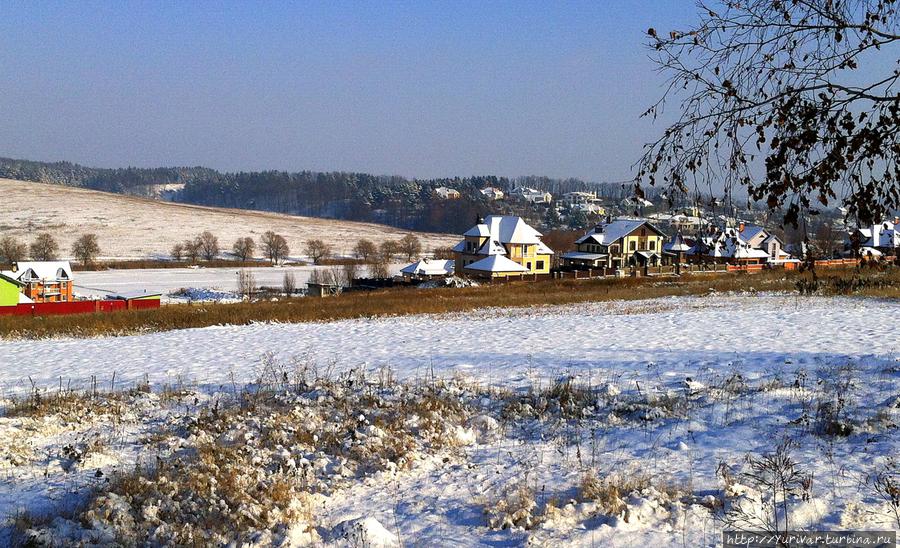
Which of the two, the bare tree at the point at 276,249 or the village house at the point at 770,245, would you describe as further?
the bare tree at the point at 276,249

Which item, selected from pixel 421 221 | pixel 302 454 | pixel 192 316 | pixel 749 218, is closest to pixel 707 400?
pixel 749 218

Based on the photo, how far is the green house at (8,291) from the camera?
3988cm

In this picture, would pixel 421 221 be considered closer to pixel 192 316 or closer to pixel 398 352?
pixel 192 316

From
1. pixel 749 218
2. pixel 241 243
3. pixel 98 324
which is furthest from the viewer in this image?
pixel 241 243

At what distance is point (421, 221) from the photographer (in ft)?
565

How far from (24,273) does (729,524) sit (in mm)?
57169

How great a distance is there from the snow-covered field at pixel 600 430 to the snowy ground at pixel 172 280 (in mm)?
45379

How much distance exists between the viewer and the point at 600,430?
7711mm

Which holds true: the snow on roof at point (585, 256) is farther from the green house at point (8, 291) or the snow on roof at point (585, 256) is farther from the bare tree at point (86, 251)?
the bare tree at point (86, 251)

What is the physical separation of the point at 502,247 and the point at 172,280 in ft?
128

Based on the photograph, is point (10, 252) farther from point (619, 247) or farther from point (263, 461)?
point (263, 461)

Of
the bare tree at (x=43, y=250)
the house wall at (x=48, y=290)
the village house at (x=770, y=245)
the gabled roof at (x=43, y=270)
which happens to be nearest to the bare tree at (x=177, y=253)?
the bare tree at (x=43, y=250)

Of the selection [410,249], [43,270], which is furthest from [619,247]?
[43,270]

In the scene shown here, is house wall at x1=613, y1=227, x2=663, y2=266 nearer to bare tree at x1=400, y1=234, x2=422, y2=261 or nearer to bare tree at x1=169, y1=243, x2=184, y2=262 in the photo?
bare tree at x1=400, y1=234, x2=422, y2=261
